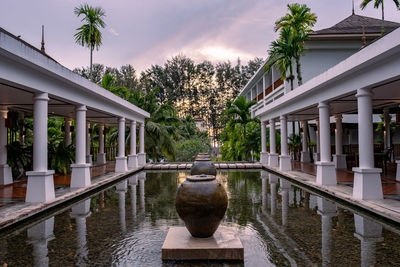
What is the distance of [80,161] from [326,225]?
8.54 m

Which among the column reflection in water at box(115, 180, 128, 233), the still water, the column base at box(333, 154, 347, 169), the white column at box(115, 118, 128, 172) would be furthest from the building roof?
the still water

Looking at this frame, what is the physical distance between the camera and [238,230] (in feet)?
19.5

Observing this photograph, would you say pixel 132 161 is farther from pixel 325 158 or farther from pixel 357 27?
pixel 357 27

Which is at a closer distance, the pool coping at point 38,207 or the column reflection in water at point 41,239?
the column reflection in water at point 41,239

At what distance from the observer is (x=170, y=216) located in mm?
7129

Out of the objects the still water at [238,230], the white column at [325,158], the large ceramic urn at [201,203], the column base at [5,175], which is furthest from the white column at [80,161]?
the white column at [325,158]

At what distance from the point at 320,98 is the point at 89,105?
8874 mm

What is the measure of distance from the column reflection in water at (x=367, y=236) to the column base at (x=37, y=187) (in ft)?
24.2

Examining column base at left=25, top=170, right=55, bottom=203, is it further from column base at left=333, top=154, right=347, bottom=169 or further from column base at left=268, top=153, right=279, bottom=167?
column base at left=333, top=154, right=347, bottom=169

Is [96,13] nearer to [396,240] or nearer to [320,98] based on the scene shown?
[320,98]

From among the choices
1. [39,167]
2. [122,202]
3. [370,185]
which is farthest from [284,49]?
[39,167]

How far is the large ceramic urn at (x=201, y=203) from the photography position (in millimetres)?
4484

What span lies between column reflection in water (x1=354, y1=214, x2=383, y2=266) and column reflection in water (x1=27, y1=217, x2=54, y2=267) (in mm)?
4582

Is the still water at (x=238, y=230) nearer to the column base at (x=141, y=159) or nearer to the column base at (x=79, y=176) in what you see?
the column base at (x=79, y=176)
